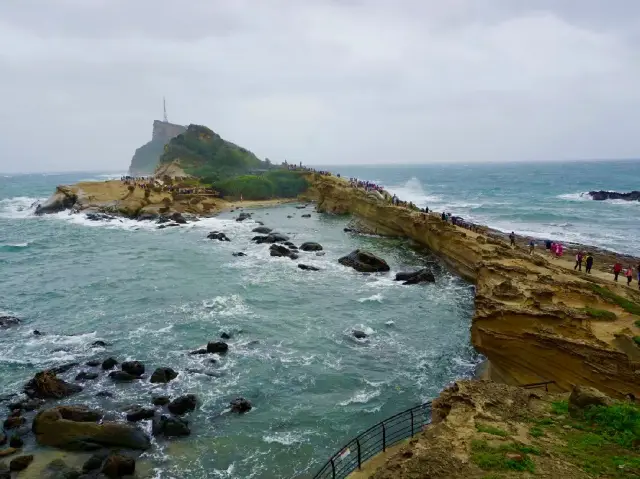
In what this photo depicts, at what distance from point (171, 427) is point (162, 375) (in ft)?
12.4

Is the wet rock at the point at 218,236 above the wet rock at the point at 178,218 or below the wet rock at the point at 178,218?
below

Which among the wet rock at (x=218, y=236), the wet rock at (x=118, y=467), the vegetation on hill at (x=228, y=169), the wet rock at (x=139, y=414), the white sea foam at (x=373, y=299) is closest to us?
the wet rock at (x=118, y=467)

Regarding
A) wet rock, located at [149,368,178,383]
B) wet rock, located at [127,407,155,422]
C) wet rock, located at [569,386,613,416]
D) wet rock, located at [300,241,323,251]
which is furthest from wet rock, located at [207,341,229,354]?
wet rock, located at [300,241,323,251]

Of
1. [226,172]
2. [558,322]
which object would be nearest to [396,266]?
[558,322]

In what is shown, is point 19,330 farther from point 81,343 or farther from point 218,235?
point 218,235

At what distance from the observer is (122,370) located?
19375 millimetres

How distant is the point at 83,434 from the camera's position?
14.7 m

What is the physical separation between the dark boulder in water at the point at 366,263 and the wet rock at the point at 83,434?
22.5 meters

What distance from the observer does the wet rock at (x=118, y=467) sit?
13.2 m

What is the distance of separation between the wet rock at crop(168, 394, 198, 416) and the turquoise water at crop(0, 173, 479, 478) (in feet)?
1.34

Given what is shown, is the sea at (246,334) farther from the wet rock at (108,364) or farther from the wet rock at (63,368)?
the wet rock at (108,364)

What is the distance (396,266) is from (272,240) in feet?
47.8

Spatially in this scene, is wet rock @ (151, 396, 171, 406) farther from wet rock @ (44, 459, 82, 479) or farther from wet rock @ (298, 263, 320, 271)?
wet rock @ (298, 263, 320, 271)

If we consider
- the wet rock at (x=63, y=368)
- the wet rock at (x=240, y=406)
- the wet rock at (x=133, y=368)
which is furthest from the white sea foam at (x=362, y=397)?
the wet rock at (x=63, y=368)
